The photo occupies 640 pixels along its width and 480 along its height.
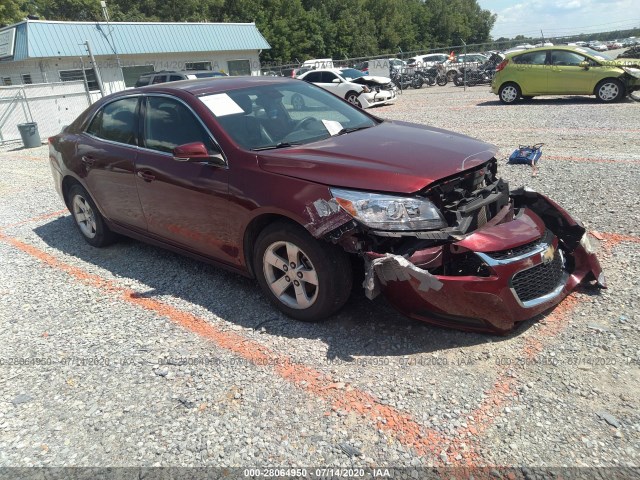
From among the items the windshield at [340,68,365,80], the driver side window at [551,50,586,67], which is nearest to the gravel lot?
the driver side window at [551,50,586,67]

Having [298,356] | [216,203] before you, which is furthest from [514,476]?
[216,203]

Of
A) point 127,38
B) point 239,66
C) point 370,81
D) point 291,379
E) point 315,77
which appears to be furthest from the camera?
point 239,66

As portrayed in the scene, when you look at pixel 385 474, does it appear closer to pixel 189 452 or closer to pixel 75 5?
pixel 189 452

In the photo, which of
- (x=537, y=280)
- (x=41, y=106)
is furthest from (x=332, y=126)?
(x=41, y=106)

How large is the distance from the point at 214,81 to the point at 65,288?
7.84ft

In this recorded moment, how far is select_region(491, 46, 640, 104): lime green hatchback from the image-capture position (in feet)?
45.4

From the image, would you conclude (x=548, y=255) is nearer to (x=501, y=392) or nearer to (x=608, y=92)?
(x=501, y=392)

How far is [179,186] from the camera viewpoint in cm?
403

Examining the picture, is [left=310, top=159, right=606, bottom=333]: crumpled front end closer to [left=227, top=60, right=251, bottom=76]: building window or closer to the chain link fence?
the chain link fence

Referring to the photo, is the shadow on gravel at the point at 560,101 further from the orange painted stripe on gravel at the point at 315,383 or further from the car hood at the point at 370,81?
the orange painted stripe on gravel at the point at 315,383

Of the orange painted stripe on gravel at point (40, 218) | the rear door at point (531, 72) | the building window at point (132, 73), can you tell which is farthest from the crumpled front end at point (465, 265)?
the building window at point (132, 73)

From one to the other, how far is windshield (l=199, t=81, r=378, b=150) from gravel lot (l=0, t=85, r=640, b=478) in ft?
4.30

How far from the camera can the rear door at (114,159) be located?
4570 mm

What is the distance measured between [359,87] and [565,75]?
7.36 m
